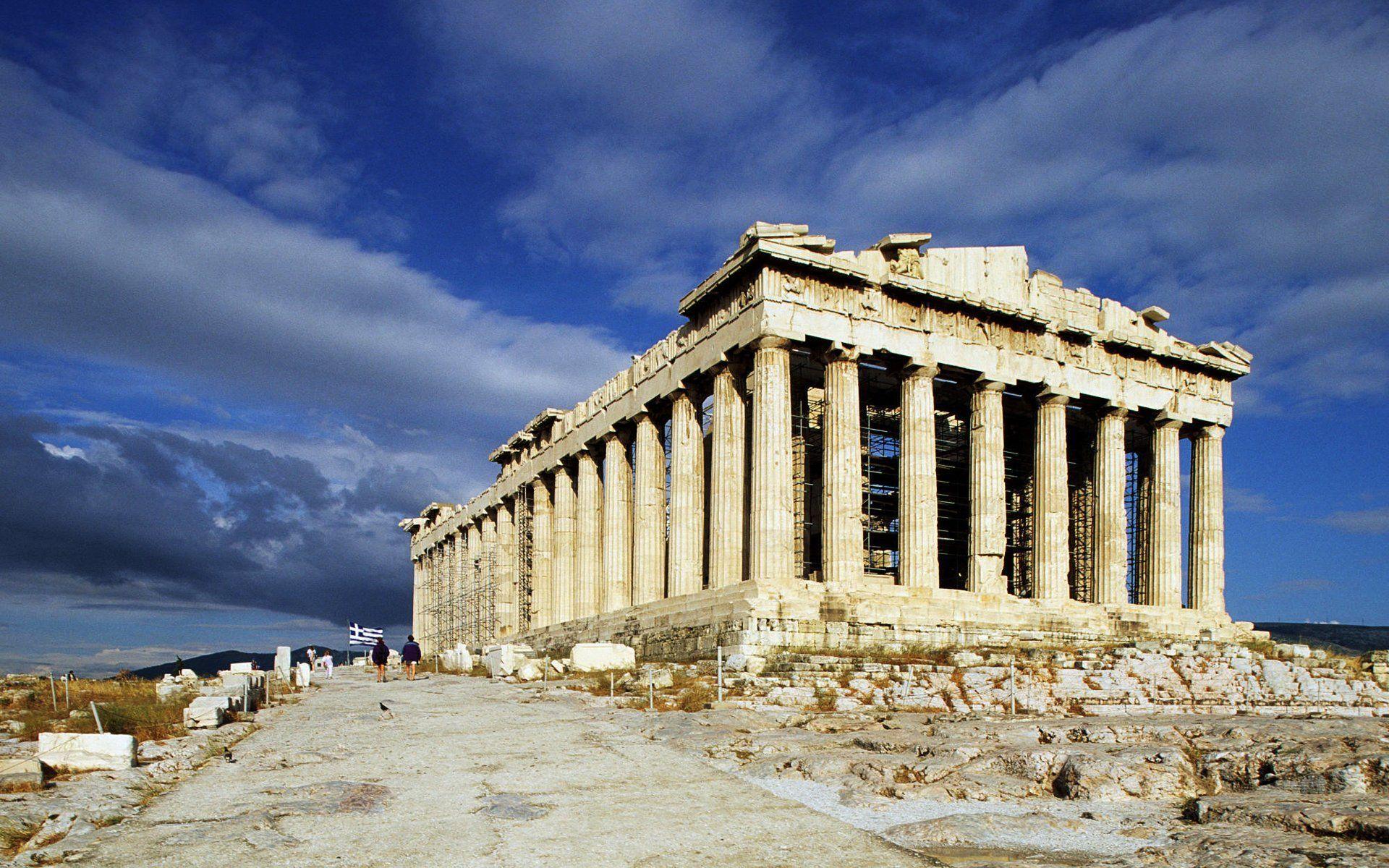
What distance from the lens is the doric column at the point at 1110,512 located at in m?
34.4

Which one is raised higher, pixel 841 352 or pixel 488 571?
pixel 841 352

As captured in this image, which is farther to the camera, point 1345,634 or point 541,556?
point 1345,634

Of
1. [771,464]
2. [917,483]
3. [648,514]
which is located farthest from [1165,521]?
[648,514]

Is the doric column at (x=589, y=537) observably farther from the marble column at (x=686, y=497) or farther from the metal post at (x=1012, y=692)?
the metal post at (x=1012, y=692)

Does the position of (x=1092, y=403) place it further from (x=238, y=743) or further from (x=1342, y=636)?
(x=1342, y=636)

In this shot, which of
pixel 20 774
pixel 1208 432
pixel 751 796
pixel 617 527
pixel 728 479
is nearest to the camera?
pixel 20 774

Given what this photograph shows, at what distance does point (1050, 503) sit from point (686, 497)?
11.6m

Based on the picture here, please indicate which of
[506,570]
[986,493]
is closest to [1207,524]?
[986,493]

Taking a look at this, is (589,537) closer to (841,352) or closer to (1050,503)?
(841,352)

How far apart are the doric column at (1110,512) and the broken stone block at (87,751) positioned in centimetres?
3035

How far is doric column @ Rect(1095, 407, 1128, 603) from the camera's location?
34438 millimetres

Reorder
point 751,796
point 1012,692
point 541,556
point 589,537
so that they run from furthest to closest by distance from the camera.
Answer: point 541,556, point 589,537, point 1012,692, point 751,796

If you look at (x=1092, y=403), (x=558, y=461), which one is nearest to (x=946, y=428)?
(x=1092, y=403)

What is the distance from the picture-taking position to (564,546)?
43.9 metres
